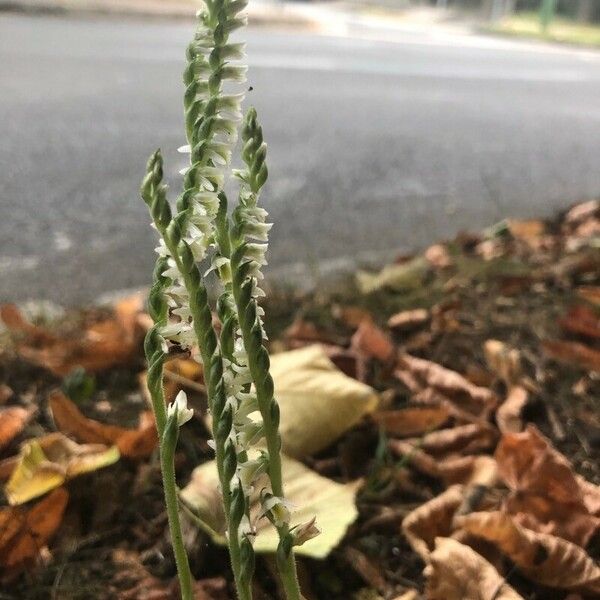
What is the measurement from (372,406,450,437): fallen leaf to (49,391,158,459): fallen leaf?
11.4 inches

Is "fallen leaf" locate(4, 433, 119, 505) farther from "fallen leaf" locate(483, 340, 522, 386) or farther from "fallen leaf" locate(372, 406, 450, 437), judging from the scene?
"fallen leaf" locate(483, 340, 522, 386)

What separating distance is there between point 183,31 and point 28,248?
2.62 meters

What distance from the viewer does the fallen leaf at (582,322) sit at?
126 cm

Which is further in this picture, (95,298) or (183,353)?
(95,298)

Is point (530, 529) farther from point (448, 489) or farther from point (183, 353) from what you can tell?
point (183, 353)

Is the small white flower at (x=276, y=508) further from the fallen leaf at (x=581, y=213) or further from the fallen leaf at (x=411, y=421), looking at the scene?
the fallen leaf at (x=581, y=213)

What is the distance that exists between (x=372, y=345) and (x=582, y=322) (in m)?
0.36

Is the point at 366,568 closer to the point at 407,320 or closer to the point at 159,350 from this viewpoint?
the point at 159,350

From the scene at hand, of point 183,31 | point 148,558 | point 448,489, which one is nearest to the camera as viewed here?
point 148,558

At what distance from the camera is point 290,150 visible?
7.47 ft

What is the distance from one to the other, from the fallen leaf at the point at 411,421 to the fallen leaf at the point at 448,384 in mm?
82

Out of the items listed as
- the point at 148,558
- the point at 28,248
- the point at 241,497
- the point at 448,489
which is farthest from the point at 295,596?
the point at 28,248

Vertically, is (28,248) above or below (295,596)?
below

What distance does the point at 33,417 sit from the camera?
0.99 meters
